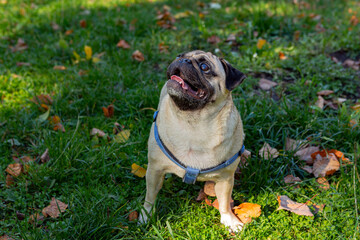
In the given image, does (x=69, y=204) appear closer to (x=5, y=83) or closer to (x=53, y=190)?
(x=53, y=190)

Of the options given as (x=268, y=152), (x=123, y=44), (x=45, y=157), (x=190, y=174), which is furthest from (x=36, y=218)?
(x=123, y=44)

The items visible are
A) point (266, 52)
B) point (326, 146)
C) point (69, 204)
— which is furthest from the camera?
point (266, 52)

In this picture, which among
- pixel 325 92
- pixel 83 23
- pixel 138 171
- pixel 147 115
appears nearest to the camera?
pixel 138 171

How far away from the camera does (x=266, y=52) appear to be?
4.59 metres

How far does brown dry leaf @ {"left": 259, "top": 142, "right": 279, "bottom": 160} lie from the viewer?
3.03 metres

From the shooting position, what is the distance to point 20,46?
5.05m

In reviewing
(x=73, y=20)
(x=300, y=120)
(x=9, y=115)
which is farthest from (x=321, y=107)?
(x=73, y=20)

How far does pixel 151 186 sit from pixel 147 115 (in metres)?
1.23

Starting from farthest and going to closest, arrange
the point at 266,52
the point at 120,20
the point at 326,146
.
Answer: the point at 120,20, the point at 266,52, the point at 326,146

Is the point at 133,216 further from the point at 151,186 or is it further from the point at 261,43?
the point at 261,43

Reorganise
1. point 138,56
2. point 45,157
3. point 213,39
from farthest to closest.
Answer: point 213,39, point 138,56, point 45,157

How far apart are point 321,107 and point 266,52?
1243 millimetres

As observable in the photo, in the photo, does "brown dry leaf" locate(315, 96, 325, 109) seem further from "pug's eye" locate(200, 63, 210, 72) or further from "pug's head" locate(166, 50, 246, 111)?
"pug's eye" locate(200, 63, 210, 72)

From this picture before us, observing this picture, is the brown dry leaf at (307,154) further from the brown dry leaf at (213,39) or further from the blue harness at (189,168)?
the brown dry leaf at (213,39)
